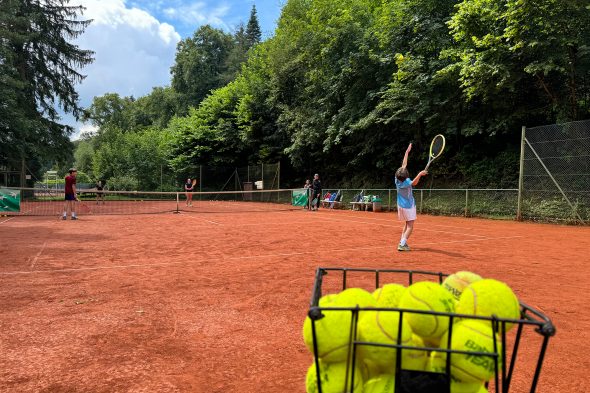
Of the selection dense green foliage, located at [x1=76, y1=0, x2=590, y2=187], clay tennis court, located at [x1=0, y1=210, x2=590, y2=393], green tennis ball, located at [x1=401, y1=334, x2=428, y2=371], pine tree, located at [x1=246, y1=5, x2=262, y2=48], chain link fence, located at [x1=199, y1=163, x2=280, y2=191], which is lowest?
clay tennis court, located at [x1=0, y1=210, x2=590, y2=393]

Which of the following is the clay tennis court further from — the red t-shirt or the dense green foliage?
the dense green foliage

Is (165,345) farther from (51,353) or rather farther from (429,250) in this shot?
(429,250)

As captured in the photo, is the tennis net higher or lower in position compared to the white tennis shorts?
lower

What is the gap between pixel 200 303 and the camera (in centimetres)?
457

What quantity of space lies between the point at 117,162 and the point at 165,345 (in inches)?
1945

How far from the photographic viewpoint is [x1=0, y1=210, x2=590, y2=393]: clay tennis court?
2871mm

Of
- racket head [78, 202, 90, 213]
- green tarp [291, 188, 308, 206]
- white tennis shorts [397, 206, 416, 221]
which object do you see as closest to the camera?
white tennis shorts [397, 206, 416, 221]

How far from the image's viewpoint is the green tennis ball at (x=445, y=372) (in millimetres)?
1243

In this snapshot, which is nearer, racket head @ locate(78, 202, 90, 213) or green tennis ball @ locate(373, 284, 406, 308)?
green tennis ball @ locate(373, 284, 406, 308)

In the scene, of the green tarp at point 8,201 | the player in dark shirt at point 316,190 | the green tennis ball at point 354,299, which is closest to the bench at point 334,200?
the player in dark shirt at point 316,190

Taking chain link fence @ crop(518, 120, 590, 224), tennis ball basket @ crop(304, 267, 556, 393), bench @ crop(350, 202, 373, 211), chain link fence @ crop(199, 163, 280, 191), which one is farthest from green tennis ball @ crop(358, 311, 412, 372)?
chain link fence @ crop(199, 163, 280, 191)

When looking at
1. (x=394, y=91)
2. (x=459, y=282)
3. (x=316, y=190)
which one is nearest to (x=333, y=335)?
(x=459, y=282)

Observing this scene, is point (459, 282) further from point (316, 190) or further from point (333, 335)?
point (316, 190)

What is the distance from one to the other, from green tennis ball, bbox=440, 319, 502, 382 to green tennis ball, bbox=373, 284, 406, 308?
26cm
